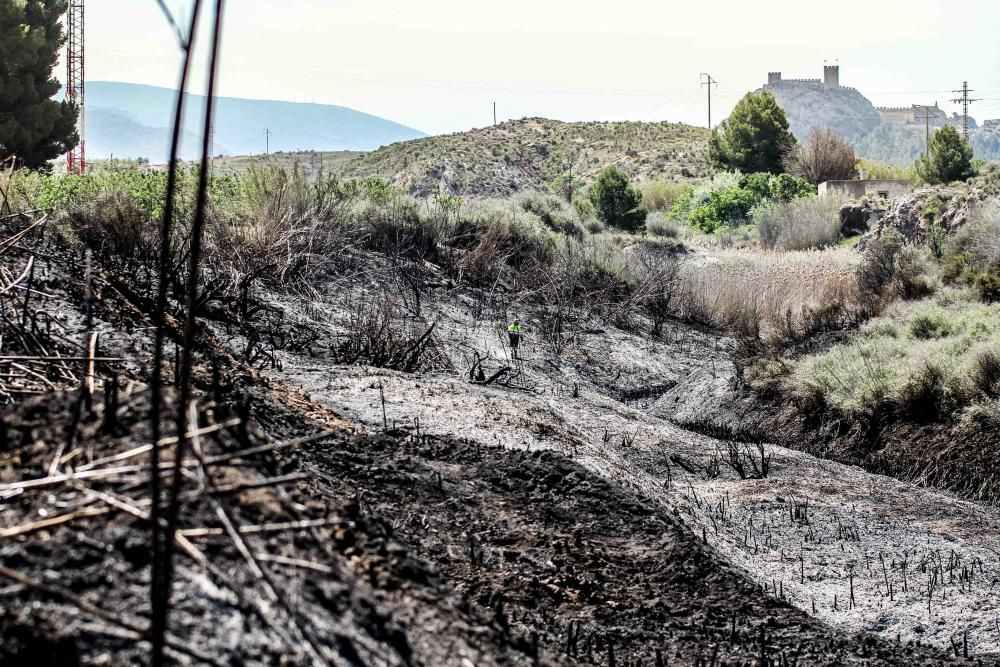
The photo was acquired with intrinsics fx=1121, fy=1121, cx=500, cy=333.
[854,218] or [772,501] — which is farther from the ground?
[854,218]

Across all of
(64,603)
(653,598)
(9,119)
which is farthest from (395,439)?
(9,119)

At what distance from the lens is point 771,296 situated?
61.3ft

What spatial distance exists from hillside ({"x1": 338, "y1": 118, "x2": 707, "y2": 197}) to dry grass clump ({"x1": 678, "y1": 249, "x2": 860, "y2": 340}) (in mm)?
34558

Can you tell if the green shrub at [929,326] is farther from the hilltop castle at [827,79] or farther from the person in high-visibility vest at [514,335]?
the hilltop castle at [827,79]

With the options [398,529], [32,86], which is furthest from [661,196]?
[398,529]

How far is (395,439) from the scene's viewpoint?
7.36 metres

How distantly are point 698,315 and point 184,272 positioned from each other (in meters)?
10.2

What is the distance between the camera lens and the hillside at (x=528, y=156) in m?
57.8

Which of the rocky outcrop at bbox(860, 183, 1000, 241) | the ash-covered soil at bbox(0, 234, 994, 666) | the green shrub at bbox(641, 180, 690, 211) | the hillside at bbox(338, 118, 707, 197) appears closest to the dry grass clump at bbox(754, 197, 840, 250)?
the rocky outcrop at bbox(860, 183, 1000, 241)

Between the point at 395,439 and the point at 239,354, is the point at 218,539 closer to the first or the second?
the point at 395,439

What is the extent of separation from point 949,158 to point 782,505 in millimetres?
27020

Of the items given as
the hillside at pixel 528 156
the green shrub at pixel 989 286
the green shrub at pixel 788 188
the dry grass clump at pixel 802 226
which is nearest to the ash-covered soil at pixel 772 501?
the green shrub at pixel 989 286

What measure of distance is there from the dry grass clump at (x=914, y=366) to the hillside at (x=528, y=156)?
137 ft

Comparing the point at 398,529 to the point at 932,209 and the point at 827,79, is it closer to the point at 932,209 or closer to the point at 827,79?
the point at 932,209
